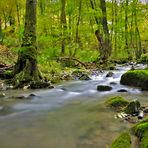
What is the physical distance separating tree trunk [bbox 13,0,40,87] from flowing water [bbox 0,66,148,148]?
1.29 meters

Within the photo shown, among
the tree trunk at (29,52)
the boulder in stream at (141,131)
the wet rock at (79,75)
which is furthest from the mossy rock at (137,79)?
the boulder in stream at (141,131)

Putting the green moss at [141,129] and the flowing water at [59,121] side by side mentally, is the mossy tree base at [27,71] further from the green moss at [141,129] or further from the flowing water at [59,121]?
the green moss at [141,129]

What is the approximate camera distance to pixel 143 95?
8156 mm

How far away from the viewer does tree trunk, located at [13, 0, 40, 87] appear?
386 inches

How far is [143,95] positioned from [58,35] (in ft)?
26.6

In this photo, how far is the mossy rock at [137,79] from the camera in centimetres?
941

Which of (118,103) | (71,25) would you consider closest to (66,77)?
(118,103)

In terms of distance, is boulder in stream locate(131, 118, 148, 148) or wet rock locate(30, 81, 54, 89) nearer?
boulder in stream locate(131, 118, 148, 148)

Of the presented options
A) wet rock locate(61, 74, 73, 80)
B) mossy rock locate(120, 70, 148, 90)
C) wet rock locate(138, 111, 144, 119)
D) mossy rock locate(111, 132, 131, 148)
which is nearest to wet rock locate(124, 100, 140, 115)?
wet rock locate(138, 111, 144, 119)

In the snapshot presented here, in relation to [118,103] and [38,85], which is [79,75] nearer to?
[38,85]

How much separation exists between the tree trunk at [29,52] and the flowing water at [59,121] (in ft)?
4.23

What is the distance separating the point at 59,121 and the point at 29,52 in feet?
16.2

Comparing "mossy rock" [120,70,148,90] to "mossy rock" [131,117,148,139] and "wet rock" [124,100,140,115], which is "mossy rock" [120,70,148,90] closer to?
"wet rock" [124,100,140,115]

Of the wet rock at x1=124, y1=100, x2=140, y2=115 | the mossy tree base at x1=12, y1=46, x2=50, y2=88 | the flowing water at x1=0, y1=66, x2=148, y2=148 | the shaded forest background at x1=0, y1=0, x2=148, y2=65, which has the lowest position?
the flowing water at x1=0, y1=66, x2=148, y2=148
